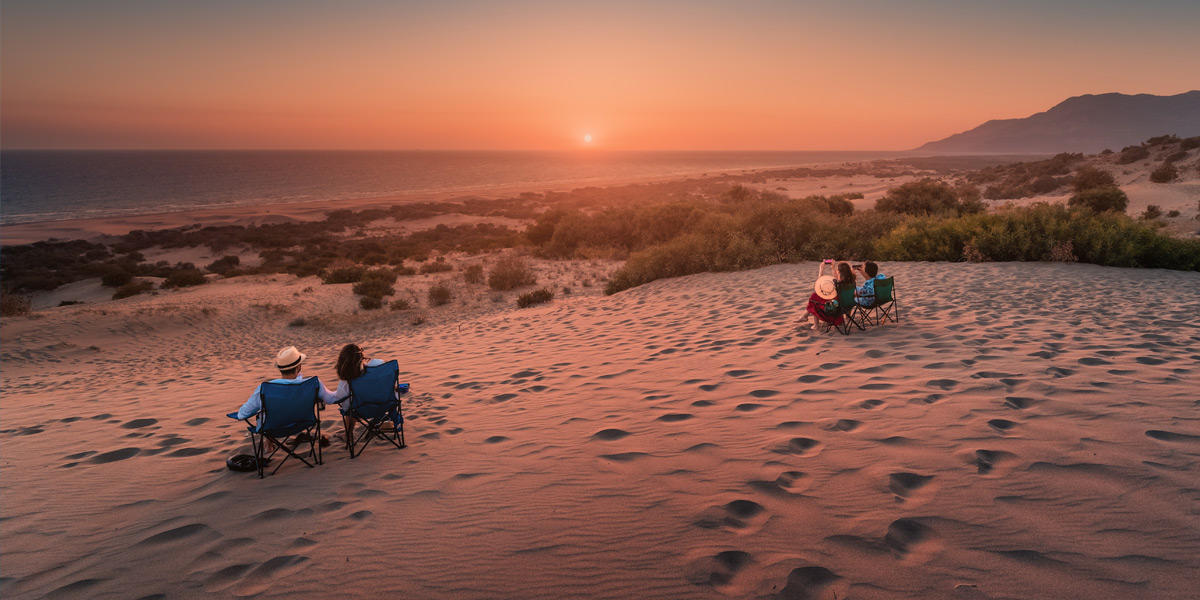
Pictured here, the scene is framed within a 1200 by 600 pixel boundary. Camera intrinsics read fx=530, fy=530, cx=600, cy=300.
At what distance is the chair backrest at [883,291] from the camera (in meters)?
7.65

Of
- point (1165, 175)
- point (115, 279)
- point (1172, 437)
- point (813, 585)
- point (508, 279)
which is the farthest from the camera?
point (1165, 175)

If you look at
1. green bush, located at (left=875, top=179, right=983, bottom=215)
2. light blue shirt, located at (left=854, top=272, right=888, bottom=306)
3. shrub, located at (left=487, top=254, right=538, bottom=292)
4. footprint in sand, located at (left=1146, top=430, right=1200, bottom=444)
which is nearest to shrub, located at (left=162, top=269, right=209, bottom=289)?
shrub, located at (left=487, top=254, right=538, bottom=292)

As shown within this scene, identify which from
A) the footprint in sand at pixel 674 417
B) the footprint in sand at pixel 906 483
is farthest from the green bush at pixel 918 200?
the footprint in sand at pixel 906 483

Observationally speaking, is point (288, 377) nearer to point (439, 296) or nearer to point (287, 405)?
point (287, 405)

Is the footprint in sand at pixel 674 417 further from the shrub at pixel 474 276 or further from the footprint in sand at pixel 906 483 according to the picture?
the shrub at pixel 474 276

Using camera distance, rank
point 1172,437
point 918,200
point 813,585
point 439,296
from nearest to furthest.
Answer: point 813,585, point 1172,437, point 439,296, point 918,200

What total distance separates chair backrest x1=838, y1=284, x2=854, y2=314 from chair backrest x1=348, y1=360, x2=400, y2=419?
19.6ft

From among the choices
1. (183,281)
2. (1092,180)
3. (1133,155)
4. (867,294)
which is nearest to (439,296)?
(867,294)

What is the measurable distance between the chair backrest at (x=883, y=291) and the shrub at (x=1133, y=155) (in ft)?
161

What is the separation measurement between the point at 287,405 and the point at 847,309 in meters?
Result: 7.06

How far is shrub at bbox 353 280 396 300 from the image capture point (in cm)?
1728

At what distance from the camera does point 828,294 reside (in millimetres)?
7262

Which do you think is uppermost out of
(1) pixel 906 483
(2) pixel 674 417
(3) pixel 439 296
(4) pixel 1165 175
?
(4) pixel 1165 175

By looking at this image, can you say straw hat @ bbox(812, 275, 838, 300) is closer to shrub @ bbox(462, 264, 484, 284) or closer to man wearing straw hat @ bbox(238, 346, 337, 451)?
man wearing straw hat @ bbox(238, 346, 337, 451)
